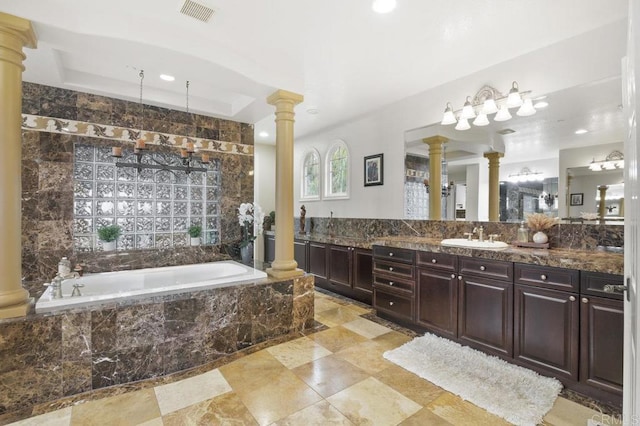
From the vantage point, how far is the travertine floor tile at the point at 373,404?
5.95 ft

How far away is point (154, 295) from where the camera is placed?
92.8 inches

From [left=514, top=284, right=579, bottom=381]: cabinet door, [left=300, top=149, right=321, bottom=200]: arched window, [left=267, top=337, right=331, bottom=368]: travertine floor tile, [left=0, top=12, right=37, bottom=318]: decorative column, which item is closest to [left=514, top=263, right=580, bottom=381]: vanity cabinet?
[left=514, top=284, right=579, bottom=381]: cabinet door

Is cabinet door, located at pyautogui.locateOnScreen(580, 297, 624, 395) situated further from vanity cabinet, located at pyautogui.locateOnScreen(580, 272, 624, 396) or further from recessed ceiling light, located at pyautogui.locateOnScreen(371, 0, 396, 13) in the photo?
recessed ceiling light, located at pyautogui.locateOnScreen(371, 0, 396, 13)

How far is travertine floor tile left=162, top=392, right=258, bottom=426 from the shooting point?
178 centimetres

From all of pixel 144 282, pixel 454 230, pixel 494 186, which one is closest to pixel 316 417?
pixel 454 230

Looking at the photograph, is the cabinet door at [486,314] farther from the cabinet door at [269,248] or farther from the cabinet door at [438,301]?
the cabinet door at [269,248]

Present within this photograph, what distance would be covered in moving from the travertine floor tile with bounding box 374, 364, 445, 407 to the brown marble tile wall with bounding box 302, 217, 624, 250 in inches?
63.5

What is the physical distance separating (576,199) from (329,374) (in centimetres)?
252

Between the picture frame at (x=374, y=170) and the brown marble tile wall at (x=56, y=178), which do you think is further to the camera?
the picture frame at (x=374, y=170)

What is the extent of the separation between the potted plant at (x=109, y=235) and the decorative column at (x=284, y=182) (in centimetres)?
184

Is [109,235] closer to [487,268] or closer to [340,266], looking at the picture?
[340,266]

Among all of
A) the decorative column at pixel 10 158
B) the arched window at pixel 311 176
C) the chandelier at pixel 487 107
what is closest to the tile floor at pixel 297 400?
the decorative column at pixel 10 158

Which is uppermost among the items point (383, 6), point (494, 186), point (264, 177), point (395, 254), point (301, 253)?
point (383, 6)

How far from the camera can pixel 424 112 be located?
11.8 feet
